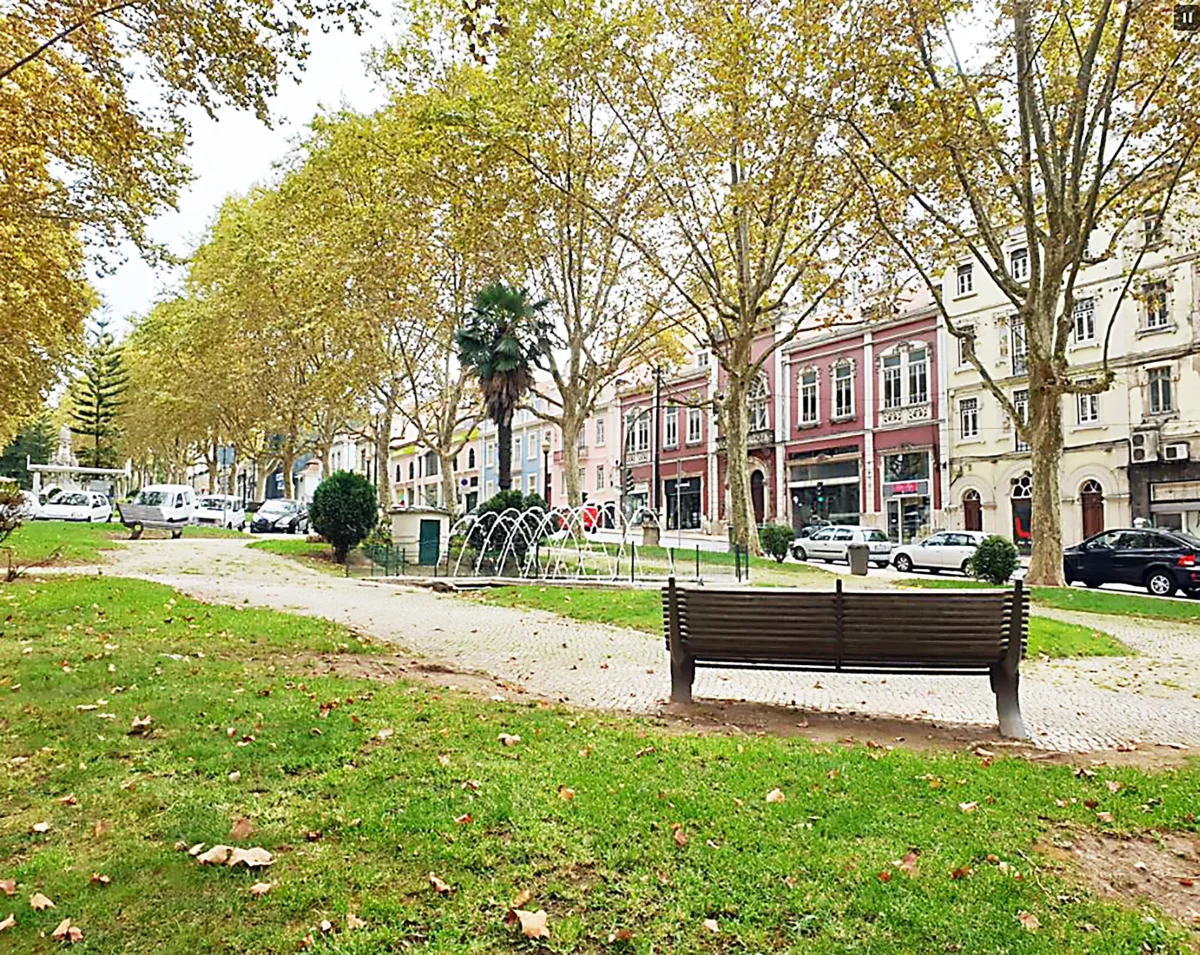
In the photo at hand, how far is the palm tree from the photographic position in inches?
1009

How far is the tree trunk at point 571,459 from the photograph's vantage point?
2714 cm

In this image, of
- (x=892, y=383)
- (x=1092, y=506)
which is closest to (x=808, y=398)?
(x=892, y=383)

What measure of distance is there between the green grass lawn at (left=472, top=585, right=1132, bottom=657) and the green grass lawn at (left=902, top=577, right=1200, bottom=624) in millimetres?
3771

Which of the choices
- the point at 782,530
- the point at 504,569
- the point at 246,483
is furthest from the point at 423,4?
the point at 246,483

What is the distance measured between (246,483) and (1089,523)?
7886cm

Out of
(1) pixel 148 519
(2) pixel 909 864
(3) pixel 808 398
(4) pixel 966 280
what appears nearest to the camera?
(2) pixel 909 864

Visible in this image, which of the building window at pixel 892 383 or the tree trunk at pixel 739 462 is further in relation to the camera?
the building window at pixel 892 383

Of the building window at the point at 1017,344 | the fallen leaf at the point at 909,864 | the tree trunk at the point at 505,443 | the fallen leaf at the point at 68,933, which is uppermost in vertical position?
the building window at the point at 1017,344

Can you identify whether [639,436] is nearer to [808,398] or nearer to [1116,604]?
[808,398]

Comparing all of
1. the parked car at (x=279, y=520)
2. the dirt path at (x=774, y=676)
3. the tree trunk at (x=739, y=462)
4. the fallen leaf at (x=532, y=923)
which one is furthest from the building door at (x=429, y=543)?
the parked car at (x=279, y=520)

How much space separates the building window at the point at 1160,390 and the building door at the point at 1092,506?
3.38 metres

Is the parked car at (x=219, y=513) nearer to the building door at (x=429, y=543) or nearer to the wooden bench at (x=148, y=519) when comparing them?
the wooden bench at (x=148, y=519)

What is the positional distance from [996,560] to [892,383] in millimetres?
23288

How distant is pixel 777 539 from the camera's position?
2838 centimetres
